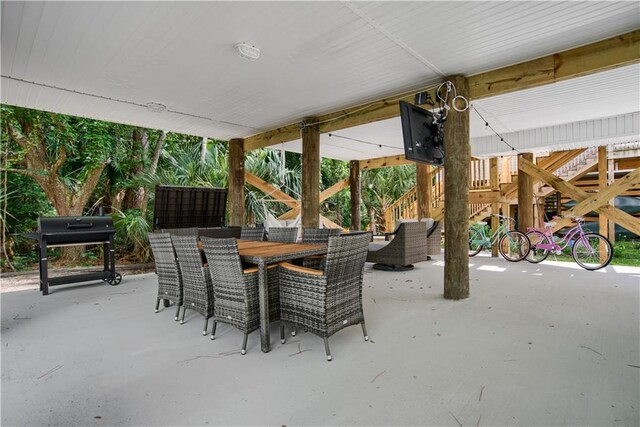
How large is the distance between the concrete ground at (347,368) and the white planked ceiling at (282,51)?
2.73m

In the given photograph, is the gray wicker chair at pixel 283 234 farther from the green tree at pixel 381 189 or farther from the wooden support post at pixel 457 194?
the green tree at pixel 381 189

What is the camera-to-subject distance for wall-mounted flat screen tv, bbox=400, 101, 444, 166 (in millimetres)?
3881

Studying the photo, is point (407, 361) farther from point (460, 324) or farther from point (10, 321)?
point (10, 321)

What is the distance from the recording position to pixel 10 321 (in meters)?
3.35

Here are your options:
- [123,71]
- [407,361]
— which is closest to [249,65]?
[123,71]

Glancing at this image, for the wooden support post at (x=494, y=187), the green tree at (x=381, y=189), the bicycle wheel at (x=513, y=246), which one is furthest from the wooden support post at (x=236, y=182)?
the green tree at (x=381, y=189)

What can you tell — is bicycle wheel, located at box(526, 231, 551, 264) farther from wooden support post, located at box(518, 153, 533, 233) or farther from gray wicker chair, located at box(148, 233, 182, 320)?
gray wicker chair, located at box(148, 233, 182, 320)

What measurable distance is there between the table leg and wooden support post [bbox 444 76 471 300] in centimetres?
246

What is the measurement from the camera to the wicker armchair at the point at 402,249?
5.73 meters

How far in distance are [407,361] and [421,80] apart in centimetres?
339

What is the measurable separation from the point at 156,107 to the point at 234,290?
3.97 meters

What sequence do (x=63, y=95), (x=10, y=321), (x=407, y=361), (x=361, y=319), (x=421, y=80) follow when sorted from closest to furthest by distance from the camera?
(x=407, y=361), (x=361, y=319), (x=10, y=321), (x=421, y=80), (x=63, y=95)

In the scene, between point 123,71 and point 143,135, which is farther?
point 143,135

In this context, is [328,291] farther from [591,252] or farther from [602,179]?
[602,179]
